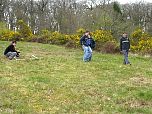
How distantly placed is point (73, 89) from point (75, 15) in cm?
4087

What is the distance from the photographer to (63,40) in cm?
3838

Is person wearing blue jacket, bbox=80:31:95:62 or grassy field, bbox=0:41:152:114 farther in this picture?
person wearing blue jacket, bbox=80:31:95:62

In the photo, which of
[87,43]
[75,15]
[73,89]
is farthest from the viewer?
[75,15]

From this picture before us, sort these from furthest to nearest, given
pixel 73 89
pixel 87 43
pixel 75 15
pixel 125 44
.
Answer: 1. pixel 75 15
2. pixel 87 43
3. pixel 125 44
4. pixel 73 89

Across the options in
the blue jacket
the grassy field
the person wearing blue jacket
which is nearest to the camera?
the grassy field

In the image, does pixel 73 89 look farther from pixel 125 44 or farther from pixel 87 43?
pixel 87 43

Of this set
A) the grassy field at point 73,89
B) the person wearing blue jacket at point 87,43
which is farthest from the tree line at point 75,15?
the grassy field at point 73,89

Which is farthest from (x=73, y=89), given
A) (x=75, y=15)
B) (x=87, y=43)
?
(x=75, y=15)

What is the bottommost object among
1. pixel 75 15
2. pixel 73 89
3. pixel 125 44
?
pixel 73 89

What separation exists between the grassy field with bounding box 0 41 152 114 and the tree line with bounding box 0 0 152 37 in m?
24.7

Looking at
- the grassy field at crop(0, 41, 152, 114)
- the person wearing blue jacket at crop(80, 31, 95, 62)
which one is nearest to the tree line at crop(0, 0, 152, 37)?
the person wearing blue jacket at crop(80, 31, 95, 62)

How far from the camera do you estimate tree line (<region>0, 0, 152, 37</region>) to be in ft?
148

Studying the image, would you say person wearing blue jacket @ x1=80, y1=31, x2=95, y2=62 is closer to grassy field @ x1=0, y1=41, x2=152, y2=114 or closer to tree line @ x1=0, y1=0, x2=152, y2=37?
Answer: grassy field @ x1=0, y1=41, x2=152, y2=114

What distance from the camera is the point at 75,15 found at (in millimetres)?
53062
